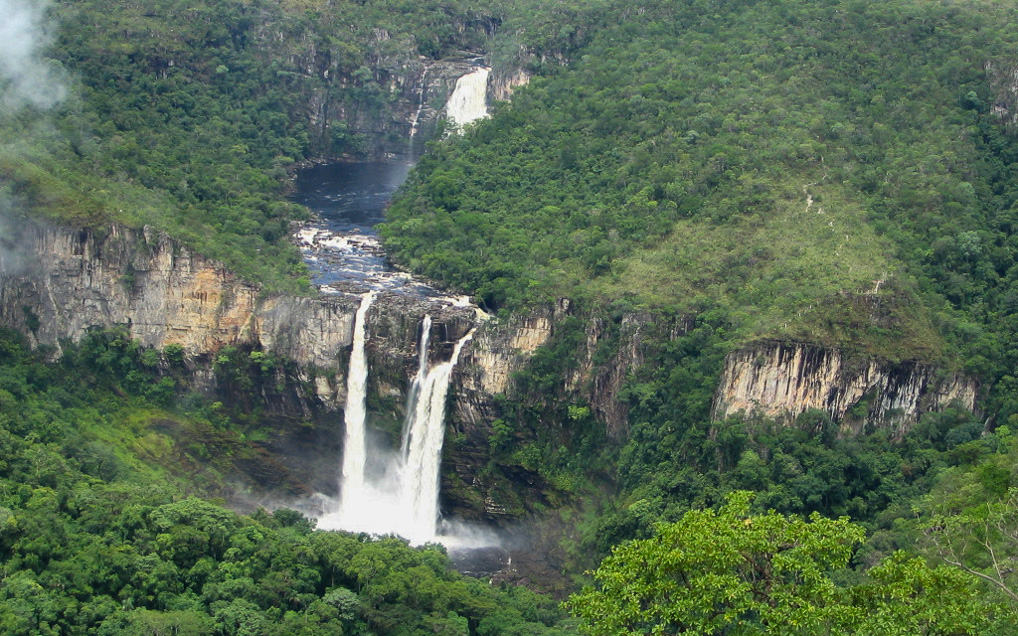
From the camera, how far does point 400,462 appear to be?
5322 centimetres

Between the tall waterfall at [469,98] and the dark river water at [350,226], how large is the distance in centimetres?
346

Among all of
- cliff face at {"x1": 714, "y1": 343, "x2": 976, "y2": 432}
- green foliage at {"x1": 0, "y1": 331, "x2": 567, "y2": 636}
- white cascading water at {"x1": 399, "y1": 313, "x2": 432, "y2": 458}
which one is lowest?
green foliage at {"x1": 0, "y1": 331, "x2": 567, "y2": 636}

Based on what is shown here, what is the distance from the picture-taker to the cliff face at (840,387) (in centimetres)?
4672

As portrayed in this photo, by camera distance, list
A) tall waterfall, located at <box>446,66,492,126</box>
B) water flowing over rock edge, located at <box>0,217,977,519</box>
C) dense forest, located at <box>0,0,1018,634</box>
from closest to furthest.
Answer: dense forest, located at <box>0,0,1018,634</box>, water flowing over rock edge, located at <box>0,217,977,519</box>, tall waterfall, located at <box>446,66,492,126</box>

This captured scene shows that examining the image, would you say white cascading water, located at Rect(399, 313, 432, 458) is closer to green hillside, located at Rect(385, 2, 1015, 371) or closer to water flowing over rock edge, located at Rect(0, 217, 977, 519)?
water flowing over rock edge, located at Rect(0, 217, 977, 519)

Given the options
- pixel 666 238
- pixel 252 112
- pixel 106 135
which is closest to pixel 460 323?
pixel 666 238

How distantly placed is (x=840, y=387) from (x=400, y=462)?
15524 millimetres

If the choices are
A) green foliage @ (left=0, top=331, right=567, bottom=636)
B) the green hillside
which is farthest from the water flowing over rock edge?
green foliage @ (left=0, top=331, right=567, bottom=636)

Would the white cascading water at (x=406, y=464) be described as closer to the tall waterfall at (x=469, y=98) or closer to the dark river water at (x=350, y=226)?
the dark river water at (x=350, y=226)

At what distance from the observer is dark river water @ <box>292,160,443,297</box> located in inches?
2249

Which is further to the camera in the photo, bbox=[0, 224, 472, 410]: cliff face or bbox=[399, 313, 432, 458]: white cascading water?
bbox=[0, 224, 472, 410]: cliff face

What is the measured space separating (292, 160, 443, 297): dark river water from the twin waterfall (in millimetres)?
3365

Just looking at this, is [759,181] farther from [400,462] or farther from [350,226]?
[350,226]

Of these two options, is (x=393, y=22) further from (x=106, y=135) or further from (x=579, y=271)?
(x=579, y=271)
